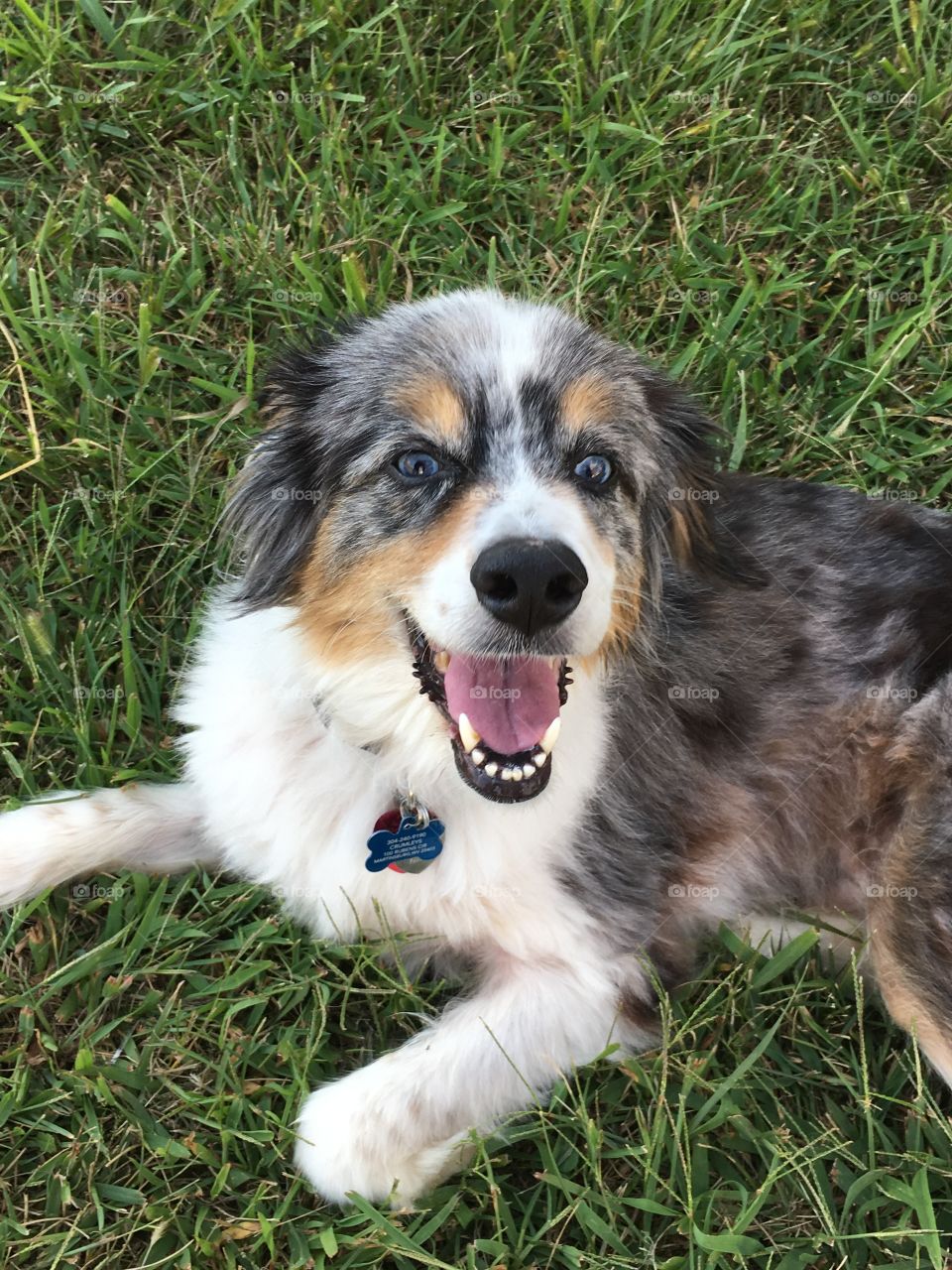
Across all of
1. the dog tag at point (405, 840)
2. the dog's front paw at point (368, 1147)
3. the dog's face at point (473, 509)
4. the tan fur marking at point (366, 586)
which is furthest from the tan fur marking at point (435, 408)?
the dog's front paw at point (368, 1147)

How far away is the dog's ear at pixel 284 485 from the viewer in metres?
3.10

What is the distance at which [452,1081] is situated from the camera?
9.81 ft

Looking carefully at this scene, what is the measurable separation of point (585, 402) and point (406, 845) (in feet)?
4.34

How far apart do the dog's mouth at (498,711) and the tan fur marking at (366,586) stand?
11 cm

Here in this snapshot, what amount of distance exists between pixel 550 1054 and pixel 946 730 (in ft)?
4.96

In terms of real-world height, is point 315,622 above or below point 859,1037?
above

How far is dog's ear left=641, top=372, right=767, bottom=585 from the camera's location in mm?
3350

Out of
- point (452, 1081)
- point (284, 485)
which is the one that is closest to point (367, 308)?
point (284, 485)

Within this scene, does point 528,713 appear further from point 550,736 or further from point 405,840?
point 405,840

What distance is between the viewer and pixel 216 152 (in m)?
4.66

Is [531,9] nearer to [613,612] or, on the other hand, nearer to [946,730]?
[613,612]

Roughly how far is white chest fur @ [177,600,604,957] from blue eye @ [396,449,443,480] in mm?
559

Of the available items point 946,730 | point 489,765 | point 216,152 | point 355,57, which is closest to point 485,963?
point 489,765

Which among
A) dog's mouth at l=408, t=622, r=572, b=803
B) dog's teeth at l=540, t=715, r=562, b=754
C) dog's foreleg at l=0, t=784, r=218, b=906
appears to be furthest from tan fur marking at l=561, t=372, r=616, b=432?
dog's foreleg at l=0, t=784, r=218, b=906
